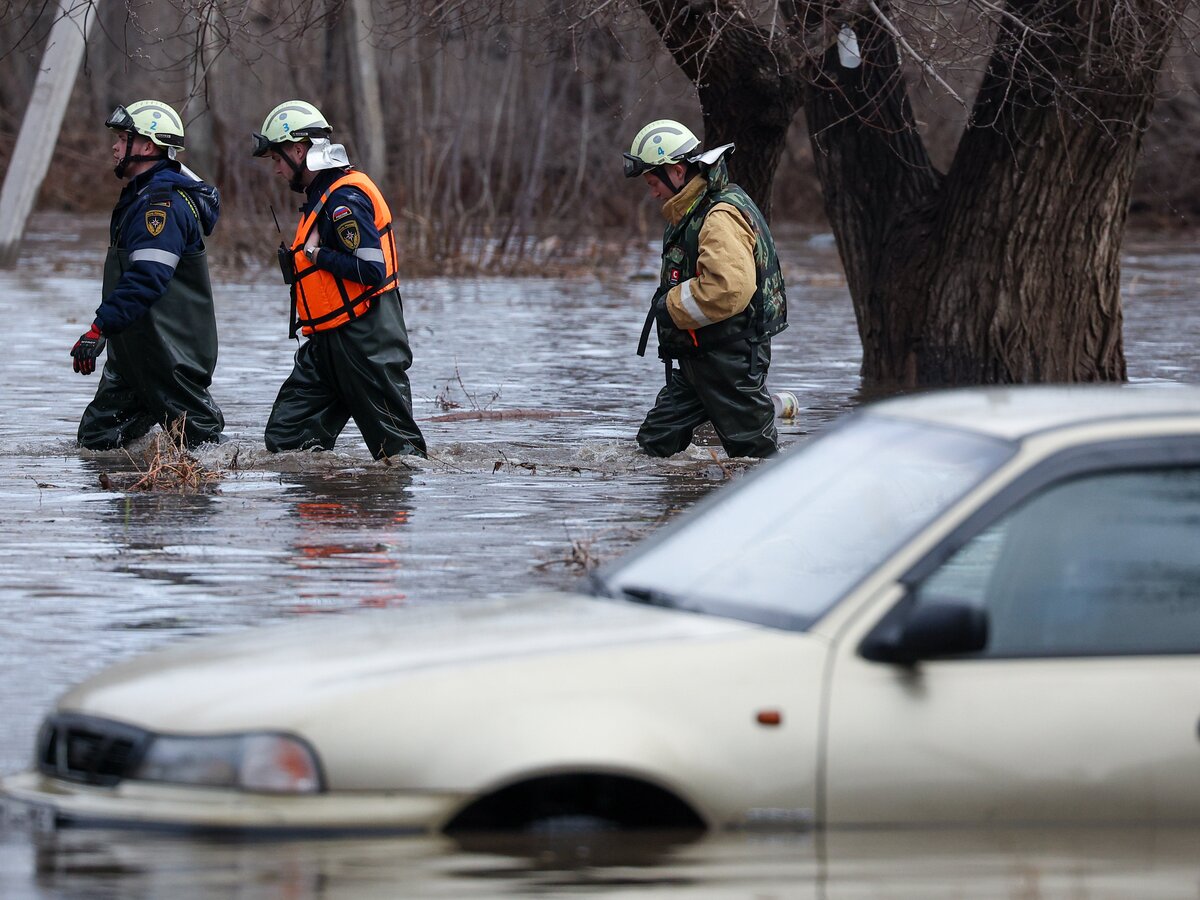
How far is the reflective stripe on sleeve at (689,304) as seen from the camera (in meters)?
10.7

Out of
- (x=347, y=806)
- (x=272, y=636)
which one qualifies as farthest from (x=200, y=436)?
(x=347, y=806)

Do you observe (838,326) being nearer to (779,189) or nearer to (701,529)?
(701,529)

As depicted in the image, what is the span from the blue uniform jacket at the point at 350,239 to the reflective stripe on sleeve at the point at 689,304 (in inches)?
55.1

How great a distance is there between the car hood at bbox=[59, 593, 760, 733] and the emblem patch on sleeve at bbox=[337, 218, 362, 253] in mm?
5728

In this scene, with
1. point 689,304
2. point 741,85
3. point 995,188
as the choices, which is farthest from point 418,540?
point 995,188

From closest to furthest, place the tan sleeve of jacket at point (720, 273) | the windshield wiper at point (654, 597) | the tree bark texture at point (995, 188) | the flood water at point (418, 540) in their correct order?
the flood water at point (418, 540), the windshield wiper at point (654, 597), the tan sleeve of jacket at point (720, 273), the tree bark texture at point (995, 188)

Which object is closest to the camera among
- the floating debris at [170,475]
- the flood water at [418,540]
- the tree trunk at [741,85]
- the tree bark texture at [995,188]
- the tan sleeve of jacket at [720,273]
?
the flood water at [418,540]

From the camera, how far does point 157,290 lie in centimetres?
1148

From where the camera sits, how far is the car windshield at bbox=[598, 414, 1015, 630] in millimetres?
4789

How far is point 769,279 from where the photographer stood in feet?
35.8

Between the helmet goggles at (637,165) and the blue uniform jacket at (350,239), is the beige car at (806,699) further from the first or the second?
the blue uniform jacket at (350,239)

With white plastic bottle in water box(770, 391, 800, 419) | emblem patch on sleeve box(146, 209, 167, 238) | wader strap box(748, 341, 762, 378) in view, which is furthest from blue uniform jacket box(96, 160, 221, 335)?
white plastic bottle in water box(770, 391, 800, 419)

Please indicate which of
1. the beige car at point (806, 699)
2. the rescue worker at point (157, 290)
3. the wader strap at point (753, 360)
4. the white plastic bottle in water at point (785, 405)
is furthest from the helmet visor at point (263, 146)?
the beige car at point (806, 699)

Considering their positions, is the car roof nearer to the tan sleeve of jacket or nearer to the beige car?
the beige car
